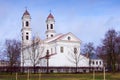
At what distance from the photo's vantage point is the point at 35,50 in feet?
295

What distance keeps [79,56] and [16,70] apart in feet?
72.0

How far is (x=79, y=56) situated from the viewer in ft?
307

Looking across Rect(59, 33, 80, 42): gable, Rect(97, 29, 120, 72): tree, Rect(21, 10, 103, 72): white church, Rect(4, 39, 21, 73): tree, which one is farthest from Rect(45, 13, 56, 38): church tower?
Rect(97, 29, 120, 72): tree

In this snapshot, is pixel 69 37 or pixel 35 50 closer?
pixel 35 50

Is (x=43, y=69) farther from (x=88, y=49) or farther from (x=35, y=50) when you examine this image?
(x=88, y=49)

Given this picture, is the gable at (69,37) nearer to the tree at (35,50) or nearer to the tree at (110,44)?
the tree at (35,50)

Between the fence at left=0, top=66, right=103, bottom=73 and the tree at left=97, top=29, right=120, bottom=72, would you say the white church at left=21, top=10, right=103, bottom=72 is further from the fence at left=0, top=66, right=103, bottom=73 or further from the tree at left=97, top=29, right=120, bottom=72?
the tree at left=97, top=29, right=120, bottom=72

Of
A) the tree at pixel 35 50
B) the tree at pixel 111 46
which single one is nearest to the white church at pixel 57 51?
the tree at pixel 35 50

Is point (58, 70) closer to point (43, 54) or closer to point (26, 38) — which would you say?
point (43, 54)

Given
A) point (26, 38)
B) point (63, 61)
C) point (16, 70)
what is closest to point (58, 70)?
point (63, 61)

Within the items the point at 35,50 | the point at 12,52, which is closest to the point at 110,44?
the point at 35,50

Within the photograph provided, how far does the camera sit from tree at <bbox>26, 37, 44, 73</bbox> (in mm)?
87100

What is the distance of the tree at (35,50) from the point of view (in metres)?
87.1

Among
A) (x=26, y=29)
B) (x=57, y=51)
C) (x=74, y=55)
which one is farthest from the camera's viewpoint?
(x=26, y=29)
